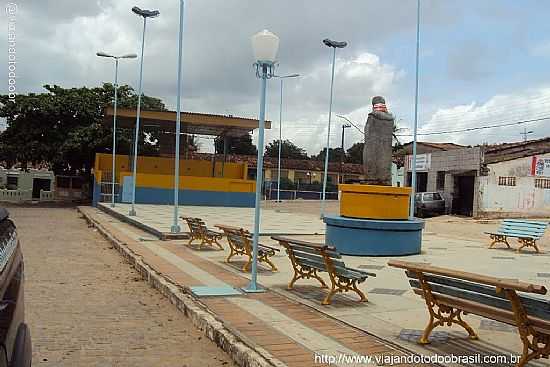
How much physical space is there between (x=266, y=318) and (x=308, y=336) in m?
0.84

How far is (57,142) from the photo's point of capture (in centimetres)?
4056

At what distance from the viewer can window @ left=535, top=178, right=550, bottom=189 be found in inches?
1235

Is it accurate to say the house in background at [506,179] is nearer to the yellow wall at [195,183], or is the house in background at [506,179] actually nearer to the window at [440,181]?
the window at [440,181]

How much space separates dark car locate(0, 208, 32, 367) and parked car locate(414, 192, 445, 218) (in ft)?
99.6

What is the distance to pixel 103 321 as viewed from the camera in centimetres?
664

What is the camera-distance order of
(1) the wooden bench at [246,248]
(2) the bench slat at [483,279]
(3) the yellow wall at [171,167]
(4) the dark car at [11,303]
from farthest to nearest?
(3) the yellow wall at [171,167] → (1) the wooden bench at [246,248] → (2) the bench slat at [483,279] → (4) the dark car at [11,303]

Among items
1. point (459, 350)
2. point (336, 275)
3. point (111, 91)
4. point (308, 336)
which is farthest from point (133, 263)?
point (111, 91)

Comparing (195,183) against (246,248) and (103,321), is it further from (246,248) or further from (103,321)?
(103,321)

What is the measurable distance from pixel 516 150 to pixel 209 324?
1167 inches

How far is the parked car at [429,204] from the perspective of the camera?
31891mm

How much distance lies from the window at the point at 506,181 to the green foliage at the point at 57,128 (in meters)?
24.2

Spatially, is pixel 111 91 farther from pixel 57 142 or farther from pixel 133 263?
pixel 133 263

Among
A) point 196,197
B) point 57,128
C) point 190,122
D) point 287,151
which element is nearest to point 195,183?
point 196,197

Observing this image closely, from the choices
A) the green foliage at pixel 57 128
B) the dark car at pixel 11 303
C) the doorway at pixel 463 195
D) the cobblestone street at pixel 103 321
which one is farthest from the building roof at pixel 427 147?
the dark car at pixel 11 303
